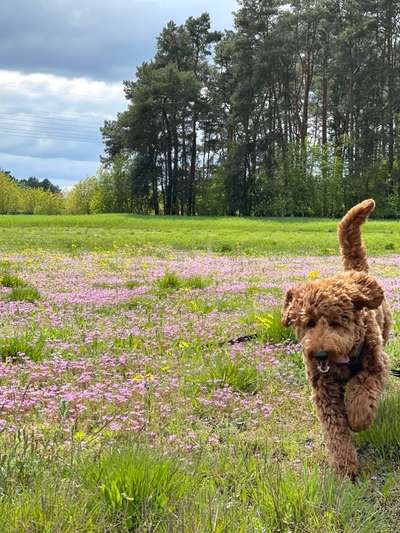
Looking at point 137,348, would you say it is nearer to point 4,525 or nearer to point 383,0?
point 4,525

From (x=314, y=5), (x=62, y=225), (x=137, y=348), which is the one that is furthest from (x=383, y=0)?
(x=137, y=348)

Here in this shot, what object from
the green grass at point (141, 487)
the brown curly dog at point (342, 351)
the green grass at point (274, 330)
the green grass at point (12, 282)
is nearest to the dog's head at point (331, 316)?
the brown curly dog at point (342, 351)

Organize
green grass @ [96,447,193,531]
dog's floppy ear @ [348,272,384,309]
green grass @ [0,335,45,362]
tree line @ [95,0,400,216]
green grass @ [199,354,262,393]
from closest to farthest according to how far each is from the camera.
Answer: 1. green grass @ [96,447,193,531]
2. dog's floppy ear @ [348,272,384,309]
3. green grass @ [199,354,262,393]
4. green grass @ [0,335,45,362]
5. tree line @ [95,0,400,216]

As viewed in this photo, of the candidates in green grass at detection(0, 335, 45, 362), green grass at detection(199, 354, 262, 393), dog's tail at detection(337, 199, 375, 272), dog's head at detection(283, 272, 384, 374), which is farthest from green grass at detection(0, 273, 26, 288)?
dog's head at detection(283, 272, 384, 374)

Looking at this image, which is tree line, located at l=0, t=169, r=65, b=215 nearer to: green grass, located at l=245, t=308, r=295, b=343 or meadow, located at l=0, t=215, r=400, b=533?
meadow, located at l=0, t=215, r=400, b=533

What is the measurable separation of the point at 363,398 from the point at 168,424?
1.47m

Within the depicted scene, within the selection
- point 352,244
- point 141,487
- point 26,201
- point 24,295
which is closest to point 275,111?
point 26,201

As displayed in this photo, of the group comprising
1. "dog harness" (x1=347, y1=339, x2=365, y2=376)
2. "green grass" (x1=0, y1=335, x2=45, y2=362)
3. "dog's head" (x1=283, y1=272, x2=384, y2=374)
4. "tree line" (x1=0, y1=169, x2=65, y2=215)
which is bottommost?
"green grass" (x1=0, y1=335, x2=45, y2=362)

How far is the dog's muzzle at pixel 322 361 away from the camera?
11.3 feet

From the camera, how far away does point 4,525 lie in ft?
7.36

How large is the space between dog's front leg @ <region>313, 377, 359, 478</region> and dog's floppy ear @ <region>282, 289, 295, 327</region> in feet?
1.52

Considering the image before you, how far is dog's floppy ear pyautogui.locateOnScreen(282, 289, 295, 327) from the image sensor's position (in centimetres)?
389

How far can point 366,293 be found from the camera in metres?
3.72

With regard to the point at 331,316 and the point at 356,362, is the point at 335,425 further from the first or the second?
the point at 331,316
